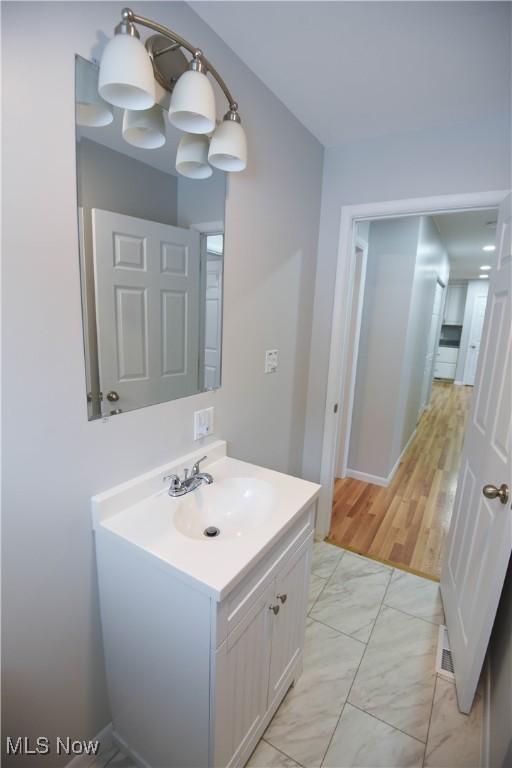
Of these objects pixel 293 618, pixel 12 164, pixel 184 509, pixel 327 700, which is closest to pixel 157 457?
pixel 184 509

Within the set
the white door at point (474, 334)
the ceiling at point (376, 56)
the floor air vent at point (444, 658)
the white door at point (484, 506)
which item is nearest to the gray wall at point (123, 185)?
the ceiling at point (376, 56)

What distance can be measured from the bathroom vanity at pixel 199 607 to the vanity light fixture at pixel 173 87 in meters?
1.05

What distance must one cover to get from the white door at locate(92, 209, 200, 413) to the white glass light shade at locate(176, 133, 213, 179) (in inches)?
7.4

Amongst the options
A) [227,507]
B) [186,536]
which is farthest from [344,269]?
[186,536]

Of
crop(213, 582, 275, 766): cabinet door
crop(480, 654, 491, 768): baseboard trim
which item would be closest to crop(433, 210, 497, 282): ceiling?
crop(480, 654, 491, 768): baseboard trim

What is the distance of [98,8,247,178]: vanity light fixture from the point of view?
806 millimetres

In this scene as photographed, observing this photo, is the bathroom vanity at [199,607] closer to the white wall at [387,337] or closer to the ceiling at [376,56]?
the ceiling at [376,56]

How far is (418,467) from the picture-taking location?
3664 millimetres

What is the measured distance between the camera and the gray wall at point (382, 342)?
2932 mm

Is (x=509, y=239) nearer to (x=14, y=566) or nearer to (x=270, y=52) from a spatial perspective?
(x=270, y=52)

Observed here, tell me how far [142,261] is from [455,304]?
29.3 ft

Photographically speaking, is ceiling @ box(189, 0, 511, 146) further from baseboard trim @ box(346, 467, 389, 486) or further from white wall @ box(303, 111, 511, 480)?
baseboard trim @ box(346, 467, 389, 486)

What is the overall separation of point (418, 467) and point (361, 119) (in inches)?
123

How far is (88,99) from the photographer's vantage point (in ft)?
2.90
